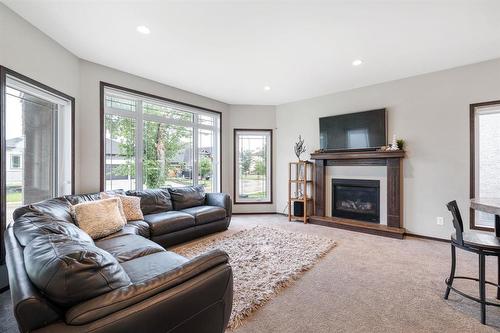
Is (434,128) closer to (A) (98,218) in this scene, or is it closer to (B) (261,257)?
(B) (261,257)

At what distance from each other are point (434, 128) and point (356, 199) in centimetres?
173

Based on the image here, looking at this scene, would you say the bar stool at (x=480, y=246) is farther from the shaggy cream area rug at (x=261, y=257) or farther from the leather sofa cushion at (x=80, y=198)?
the leather sofa cushion at (x=80, y=198)

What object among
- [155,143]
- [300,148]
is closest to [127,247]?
[155,143]

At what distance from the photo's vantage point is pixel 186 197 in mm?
4090

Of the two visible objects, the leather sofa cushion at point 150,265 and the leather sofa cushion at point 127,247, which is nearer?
the leather sofa cushion at point 150,265

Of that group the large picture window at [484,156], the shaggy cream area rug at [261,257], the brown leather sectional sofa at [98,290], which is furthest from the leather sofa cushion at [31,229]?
the large picture window at [484,156]

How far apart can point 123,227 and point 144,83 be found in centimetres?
260

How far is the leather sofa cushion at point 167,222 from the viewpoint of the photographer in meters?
3.09

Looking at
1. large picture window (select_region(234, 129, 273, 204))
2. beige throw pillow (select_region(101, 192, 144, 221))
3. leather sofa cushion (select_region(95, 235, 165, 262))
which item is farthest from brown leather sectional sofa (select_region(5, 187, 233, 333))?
large picture window (select_region(234, 129, 273, 204))

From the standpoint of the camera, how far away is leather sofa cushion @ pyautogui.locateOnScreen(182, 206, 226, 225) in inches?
143

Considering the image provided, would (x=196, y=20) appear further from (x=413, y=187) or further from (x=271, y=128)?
(x=413, y=187)

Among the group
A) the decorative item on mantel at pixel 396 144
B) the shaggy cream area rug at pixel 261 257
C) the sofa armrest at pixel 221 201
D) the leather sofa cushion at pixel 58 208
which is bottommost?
the shaggy cream area rug at pixel 261 257

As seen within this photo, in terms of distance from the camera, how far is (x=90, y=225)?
7.86 ft

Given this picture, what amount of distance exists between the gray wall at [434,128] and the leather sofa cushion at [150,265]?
391 cm
